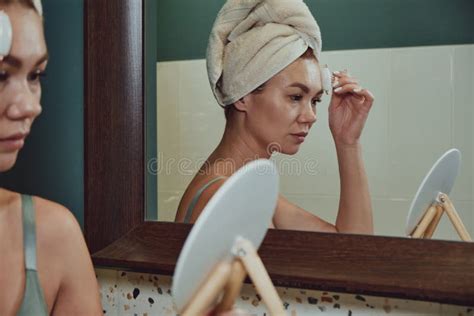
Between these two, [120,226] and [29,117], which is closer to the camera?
[29,117]

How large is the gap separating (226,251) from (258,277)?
4 cm

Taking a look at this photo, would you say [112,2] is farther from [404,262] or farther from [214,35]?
[404,262]

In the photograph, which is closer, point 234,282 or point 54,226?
point 234,282

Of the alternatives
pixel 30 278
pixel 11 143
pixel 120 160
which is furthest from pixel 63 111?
pixel 30 278

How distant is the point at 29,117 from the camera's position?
2.49ft

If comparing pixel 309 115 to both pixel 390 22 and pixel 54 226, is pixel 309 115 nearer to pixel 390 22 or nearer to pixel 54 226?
pixel 390 22

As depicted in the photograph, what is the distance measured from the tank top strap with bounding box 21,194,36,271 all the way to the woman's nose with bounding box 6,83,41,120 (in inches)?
4.6

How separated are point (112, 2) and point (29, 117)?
292 millimetres

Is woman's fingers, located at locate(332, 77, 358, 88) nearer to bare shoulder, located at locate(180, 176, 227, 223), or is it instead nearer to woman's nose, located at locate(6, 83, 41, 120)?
bare shoulder, located at locate(180, 176, 227, 223)

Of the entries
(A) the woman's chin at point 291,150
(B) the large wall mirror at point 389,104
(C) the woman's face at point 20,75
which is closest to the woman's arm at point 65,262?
(C) the woman's face at point 20,75

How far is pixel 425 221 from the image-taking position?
78cm

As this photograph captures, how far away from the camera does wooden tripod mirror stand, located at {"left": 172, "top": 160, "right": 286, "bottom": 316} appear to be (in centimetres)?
51

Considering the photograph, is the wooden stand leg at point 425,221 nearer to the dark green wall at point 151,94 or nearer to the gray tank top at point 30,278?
the dark green wall at point 151,94

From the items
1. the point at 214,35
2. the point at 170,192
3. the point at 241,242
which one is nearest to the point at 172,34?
the point at 214,35
